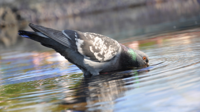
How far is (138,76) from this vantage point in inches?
217

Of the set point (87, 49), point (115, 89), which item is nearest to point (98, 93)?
point (115, 89)

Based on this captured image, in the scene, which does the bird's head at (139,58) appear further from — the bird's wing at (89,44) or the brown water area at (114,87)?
the bird's wing at (89,44)

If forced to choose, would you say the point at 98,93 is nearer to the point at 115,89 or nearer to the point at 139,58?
the point at 115,89

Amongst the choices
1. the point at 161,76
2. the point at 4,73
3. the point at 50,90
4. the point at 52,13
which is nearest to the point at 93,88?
the point at 50,90

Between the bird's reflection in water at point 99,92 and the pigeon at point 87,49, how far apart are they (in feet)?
0.79

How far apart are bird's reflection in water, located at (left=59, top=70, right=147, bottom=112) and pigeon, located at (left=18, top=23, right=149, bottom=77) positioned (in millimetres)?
242

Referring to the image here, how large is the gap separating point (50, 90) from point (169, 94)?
7.01ft

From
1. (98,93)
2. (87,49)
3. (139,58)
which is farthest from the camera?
(139,58)

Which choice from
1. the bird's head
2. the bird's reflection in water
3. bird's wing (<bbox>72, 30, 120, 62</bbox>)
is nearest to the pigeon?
bird's wing (<bbox>72, 30, 120, 62</bbox>)

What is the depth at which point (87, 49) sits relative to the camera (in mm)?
6121

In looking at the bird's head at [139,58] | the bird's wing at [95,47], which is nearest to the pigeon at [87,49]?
the bird's wing at [95,47]

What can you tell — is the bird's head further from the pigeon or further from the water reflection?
the water reflection

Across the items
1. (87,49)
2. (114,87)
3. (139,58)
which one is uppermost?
(87,49)

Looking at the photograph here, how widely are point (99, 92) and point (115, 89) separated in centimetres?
24
